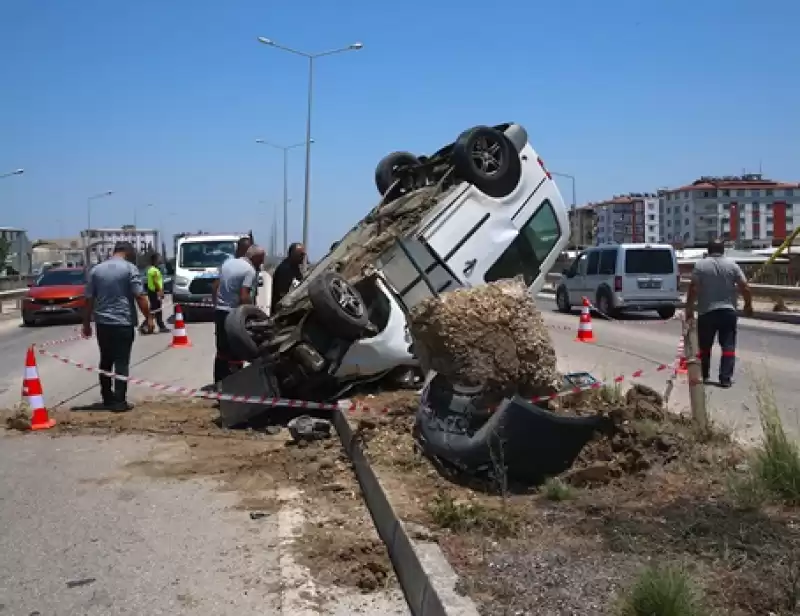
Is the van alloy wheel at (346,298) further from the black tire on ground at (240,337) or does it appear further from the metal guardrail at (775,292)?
the metal guardrail at (775,292)

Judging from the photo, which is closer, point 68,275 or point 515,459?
point 515,459

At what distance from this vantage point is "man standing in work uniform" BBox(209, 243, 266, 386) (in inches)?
414

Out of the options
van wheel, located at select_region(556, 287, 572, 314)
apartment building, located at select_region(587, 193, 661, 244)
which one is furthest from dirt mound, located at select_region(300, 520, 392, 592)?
apartment building, located at select_region(587, 193, 661, 244)

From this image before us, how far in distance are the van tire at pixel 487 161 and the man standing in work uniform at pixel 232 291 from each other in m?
2.73

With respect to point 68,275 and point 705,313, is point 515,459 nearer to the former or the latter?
point 705,313

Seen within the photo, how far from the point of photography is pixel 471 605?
12.1ft

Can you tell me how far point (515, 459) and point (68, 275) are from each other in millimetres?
23218

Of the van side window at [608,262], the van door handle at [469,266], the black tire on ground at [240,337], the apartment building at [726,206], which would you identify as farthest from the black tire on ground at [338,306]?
the apartment building at [726,206]

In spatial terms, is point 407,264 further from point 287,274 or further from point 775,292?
point 775,292

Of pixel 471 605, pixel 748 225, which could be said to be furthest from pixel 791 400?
pixel 748 225

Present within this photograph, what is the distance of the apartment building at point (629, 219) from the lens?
14488 centimetres

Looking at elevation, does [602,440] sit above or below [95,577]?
above

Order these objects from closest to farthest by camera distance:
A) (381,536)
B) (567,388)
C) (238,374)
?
(381,536), (567,388), (238,374)

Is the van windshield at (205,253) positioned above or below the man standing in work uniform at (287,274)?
above
